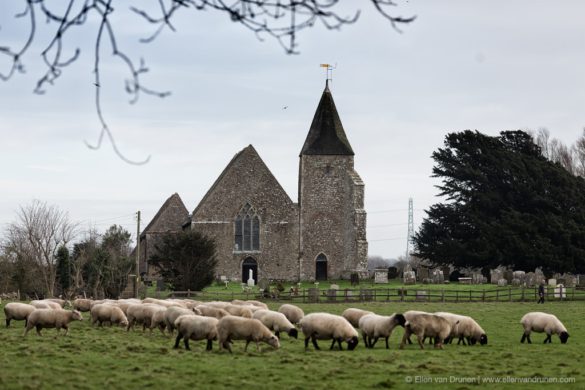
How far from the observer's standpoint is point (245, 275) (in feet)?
227

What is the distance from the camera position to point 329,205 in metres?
71.3

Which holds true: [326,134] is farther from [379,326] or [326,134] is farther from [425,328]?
[379,326]

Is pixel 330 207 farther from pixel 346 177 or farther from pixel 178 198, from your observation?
pixel 178 198

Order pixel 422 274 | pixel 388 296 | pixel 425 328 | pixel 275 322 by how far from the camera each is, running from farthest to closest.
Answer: pixel 422 274 < pixel 388 296 < pixel 275 322 < pixel 425 328

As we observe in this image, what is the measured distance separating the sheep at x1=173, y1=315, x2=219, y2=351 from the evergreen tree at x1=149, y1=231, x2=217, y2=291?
3110 cm

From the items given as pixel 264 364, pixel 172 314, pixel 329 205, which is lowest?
pixel 264 364

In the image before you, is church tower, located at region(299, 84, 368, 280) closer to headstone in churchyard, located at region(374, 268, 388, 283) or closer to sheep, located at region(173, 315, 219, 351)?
headstone in churchyard, located at region(374, 268, 388, 283)

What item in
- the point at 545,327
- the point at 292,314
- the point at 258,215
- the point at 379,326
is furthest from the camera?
the point at 258,215

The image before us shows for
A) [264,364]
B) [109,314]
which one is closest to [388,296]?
[109,314]

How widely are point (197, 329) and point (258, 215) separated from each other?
47.7 meters

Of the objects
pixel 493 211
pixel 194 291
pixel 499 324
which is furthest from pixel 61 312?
pixel 493 211

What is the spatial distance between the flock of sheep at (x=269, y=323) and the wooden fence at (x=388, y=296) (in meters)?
19.7

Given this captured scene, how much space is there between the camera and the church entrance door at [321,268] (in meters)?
70.5

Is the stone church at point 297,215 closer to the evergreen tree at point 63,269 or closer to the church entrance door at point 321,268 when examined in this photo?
the church entrance door at point 321,268
